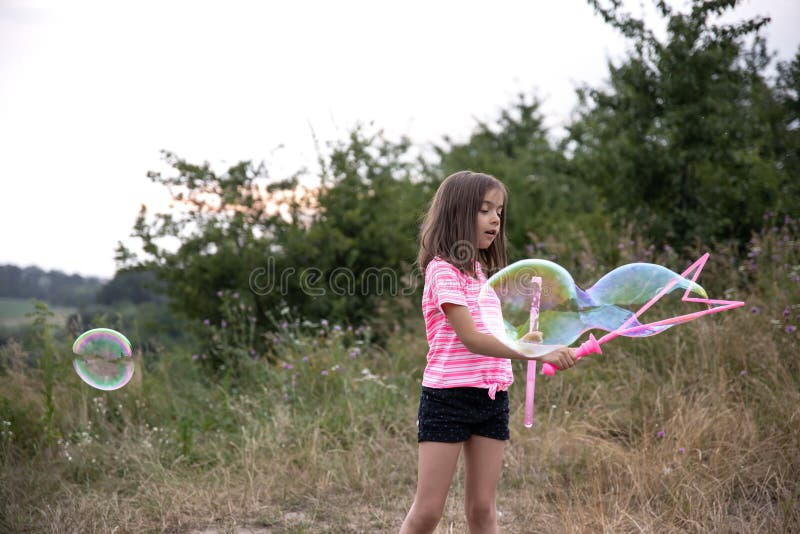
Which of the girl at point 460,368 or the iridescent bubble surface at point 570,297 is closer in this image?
the girl at point 460,368

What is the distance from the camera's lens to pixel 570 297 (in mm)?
2521

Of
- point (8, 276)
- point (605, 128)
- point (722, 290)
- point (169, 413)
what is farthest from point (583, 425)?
point (8, 276)

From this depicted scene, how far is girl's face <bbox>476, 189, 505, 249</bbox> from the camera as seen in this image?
231cm

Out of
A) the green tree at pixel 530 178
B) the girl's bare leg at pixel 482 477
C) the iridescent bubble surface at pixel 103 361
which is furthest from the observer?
the green tree at pixel 530 178

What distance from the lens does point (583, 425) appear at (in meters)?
4.01

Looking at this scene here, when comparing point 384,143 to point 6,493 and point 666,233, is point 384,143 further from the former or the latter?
point 6,493

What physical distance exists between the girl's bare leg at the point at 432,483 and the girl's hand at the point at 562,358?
1.43 ft

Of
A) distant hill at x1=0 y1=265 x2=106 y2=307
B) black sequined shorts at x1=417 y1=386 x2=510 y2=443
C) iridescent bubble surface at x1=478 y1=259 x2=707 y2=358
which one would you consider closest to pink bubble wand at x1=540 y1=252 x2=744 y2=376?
iridescent bubble surface at x1=478 y1=259 x2=707 y2=358

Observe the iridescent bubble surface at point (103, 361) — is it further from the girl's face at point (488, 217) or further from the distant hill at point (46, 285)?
the distant hill at point (46, 285)

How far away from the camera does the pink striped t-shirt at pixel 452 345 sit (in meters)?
2.22

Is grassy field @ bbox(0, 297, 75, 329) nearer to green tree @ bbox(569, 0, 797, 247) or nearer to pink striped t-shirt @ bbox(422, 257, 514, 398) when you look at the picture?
pink striped t-shirt @ bbox(422, 257, 514, 398)

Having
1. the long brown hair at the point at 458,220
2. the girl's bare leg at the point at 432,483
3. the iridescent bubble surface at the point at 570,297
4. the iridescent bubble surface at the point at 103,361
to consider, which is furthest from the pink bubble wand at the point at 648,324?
the iridescent bubble surface at the point at 103,361

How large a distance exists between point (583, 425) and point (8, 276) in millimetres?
6281

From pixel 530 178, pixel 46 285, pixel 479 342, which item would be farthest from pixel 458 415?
pixel 530 178
